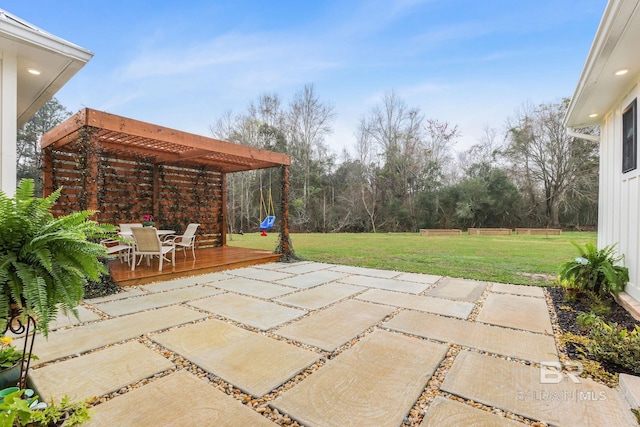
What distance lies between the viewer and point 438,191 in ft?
57.4

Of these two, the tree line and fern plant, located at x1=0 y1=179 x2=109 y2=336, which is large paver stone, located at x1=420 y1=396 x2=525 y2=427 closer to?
fern plant, located at x1=0 y1=179 x2=109 y2=336

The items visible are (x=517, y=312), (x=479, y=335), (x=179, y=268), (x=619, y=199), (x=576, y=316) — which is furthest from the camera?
(x=179, y=268)

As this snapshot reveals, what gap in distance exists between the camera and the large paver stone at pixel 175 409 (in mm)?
1406

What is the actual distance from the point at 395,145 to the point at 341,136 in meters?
3.40

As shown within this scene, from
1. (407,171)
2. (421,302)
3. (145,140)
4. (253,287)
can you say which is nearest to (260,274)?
(253,287)

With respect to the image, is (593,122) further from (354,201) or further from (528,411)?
(354,201)

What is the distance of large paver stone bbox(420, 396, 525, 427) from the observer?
1408 millimetres

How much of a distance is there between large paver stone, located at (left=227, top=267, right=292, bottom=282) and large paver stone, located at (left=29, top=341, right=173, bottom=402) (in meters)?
2.44

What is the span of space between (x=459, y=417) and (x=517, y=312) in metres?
2.07

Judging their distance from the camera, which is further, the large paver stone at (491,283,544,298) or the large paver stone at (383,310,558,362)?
→ the large paver stone at (491,283,544,298)

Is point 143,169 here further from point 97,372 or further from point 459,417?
point 459,417

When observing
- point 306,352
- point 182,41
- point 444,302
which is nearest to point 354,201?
point 182,41

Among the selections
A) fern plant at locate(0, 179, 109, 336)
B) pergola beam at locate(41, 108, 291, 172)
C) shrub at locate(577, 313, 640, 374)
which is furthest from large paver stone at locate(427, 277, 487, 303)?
pergola beam at locate(41, 108, 291, 172)

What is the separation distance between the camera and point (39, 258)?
1.15 meters
